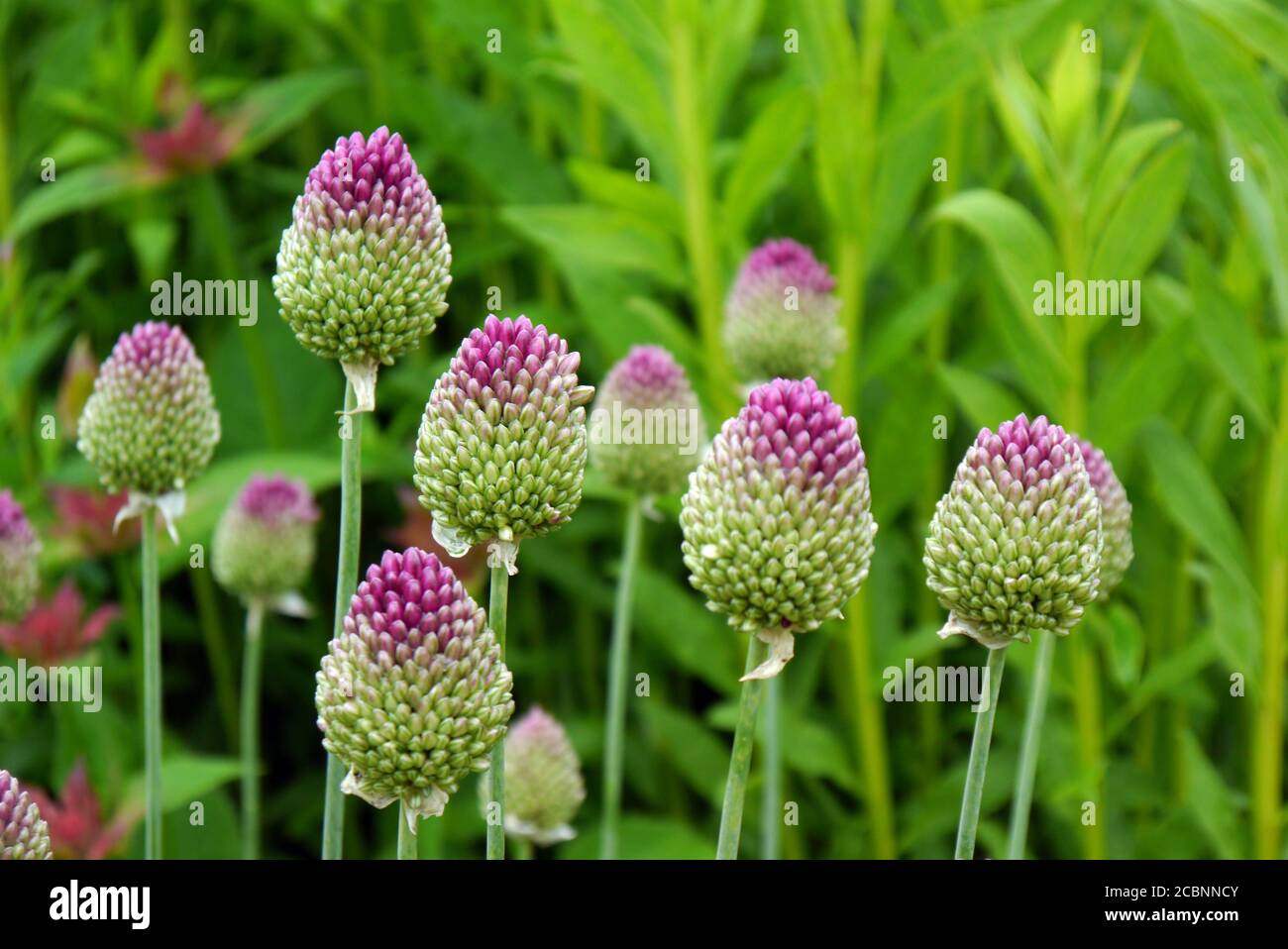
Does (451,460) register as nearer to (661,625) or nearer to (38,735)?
(661,625)

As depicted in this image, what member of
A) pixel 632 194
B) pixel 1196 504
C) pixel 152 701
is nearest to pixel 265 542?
pixel 152 701

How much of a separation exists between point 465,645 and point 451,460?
85 mm

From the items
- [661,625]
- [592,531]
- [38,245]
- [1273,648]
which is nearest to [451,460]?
[661,625]

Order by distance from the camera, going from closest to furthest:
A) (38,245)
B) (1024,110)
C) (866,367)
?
1. (1024,110)
2. (866,367)
3. (38,245)

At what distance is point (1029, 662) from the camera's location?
4.10 ft

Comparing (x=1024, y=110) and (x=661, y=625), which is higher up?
(x=1024, y=110)

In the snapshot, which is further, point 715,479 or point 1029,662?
point 1029,662

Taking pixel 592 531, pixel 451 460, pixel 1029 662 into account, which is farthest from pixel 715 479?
pixel 592 531

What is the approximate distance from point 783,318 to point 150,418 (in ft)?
1.72

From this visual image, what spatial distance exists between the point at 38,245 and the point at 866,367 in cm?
123

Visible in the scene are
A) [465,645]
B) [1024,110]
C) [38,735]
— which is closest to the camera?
[465,645]

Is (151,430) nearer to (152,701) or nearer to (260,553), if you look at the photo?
(152,701)
